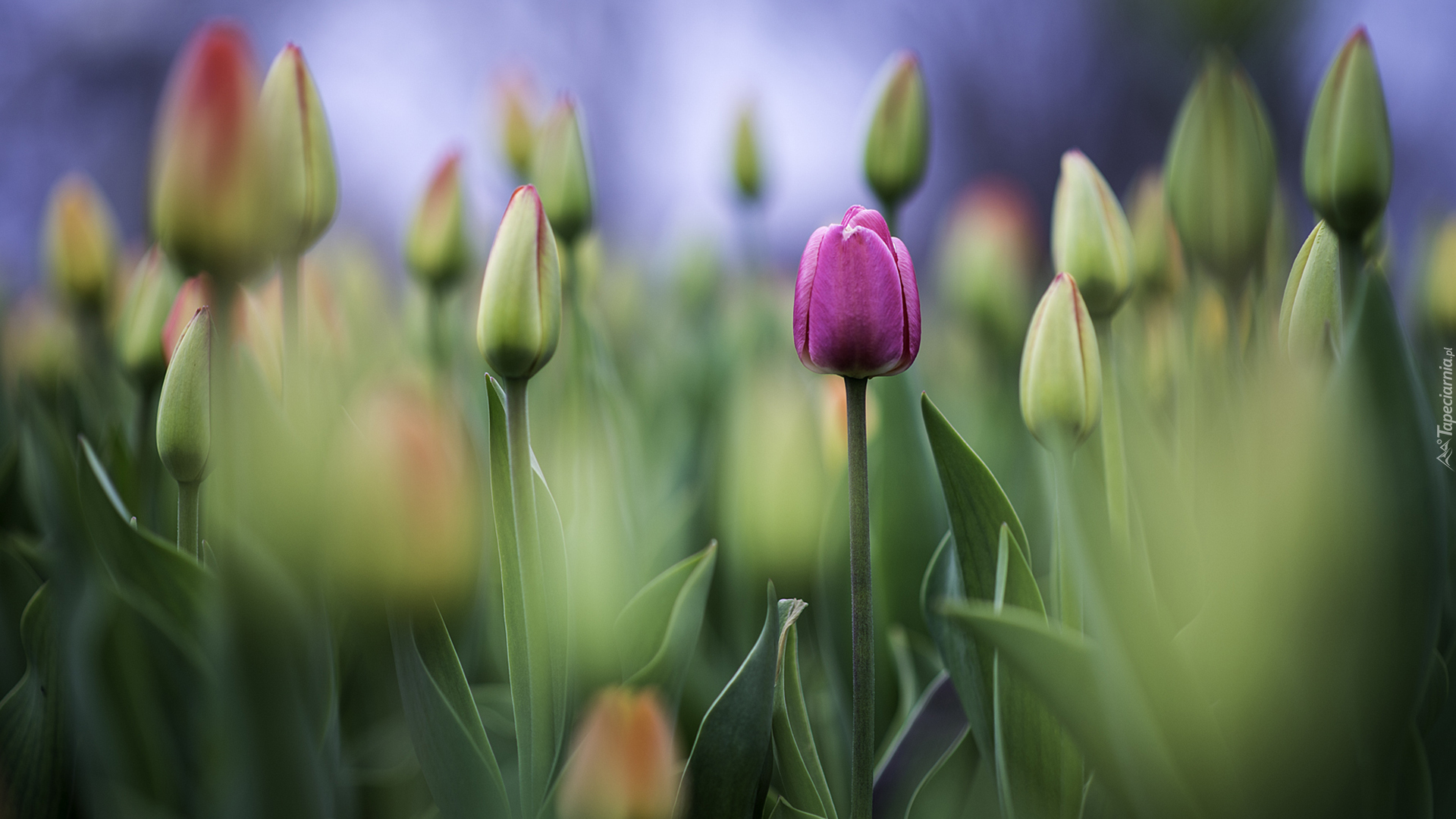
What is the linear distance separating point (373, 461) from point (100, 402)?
0.79 m

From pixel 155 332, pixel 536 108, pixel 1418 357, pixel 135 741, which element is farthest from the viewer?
pixel 536 108

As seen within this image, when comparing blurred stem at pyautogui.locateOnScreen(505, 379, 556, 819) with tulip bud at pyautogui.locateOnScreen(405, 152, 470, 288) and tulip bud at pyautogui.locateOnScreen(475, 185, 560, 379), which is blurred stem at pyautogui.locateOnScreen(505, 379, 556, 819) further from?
tulip bud at pyautogui.locateOnScreen(405, 152, 470, 288)

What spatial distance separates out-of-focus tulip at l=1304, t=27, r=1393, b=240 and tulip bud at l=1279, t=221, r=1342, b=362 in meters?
0.01

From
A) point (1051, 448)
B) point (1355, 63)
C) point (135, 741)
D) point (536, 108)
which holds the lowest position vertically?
point (135, 741)

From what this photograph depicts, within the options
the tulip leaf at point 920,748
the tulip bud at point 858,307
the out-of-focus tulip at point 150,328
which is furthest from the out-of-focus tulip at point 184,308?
the tulip leaf at point 920,748

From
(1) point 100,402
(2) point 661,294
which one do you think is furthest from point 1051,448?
(2) point 661,294

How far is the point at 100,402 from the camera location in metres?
0.91

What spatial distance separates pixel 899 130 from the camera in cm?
65

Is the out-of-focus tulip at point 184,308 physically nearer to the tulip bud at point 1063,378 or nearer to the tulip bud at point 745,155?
the tulip bud at point 1063,378

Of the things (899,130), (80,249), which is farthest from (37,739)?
(899,130)

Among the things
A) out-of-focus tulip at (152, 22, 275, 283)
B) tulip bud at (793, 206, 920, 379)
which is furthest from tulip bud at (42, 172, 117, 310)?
tulip bud at (793, 206, 920, 379)

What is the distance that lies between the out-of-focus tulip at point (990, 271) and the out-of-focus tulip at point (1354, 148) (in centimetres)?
53

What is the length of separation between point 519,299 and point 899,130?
1.27 feet

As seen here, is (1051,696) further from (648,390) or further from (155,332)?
(648,390)
